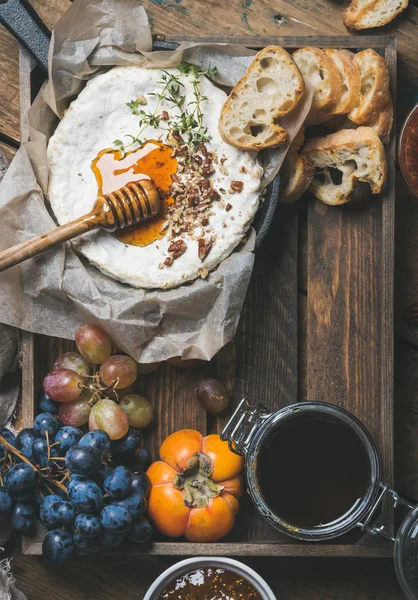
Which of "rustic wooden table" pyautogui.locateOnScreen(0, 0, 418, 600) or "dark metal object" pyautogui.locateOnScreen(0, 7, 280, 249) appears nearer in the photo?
"dark metal object" pyautogui.locateOnScreen(0, 7, 280, 249)

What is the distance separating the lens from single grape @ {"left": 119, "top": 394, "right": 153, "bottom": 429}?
111 centimetres

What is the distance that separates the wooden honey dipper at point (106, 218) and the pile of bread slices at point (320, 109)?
14 centimetres

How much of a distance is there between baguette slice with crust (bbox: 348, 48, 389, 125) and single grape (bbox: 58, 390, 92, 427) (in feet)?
1.85

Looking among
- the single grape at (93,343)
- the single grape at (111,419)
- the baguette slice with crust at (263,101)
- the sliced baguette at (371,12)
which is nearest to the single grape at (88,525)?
the single grape at (111,419)

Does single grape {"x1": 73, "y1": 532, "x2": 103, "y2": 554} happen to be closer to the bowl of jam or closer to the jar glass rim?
the bowl of jam

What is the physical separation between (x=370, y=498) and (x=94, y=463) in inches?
14.7

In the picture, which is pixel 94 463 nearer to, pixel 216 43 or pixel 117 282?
pixel 117 282

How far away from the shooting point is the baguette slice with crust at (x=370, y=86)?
1073 mm

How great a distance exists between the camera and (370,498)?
1.03 m

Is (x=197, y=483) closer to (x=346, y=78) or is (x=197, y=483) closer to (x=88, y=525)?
(x=88, y=525)

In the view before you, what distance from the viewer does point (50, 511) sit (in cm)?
104

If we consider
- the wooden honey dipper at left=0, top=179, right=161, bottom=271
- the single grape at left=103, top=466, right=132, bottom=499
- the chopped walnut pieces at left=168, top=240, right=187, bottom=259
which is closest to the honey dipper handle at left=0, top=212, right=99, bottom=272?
the wooden honey dipper at left=0, top=179, right=161, bottom=271

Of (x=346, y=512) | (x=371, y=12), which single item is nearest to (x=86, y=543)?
(x=346, y=512)

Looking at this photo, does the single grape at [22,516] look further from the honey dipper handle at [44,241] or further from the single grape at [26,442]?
the honey dipper handle at [44,241]
